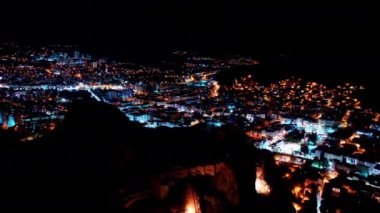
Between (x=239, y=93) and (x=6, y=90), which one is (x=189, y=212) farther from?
(x=6, y=90)

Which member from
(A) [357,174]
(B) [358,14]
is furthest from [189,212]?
(B) [358,14]

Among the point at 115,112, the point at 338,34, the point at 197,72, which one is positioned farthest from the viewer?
the point at 197,72

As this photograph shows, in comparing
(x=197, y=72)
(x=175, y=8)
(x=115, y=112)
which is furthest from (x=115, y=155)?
(x=197, y=72)

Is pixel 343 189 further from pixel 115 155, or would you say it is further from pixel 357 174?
pixel 115 155

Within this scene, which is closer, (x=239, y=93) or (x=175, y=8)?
(x=175, y=8)

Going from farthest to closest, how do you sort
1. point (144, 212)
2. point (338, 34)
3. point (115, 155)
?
1. point (338, 34)
2. point (115, 155)
3. point (144, 212)

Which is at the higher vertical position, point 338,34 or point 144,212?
point 338,34

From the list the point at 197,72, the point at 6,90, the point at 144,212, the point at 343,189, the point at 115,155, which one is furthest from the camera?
the point at 197,72

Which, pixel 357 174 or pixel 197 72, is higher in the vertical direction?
pixel 197 72

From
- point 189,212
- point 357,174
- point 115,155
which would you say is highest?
point 115,155
